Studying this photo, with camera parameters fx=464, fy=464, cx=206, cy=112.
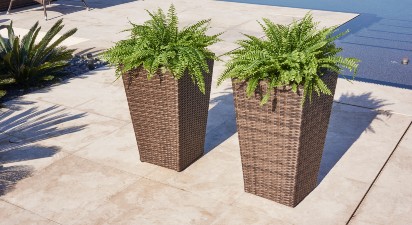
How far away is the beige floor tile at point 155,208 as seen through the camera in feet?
13.3

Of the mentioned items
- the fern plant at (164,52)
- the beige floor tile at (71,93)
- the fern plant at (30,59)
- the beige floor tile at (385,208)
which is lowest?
the beige floor tile at (385,208)

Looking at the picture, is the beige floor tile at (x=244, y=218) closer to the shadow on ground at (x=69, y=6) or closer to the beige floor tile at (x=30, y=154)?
the beige floor tile at (x=30, y=154)

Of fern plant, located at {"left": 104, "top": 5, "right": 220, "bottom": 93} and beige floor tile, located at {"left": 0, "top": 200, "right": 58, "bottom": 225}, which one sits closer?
beige floor tile, located at {"left": 0, "top": 200, "right": 58, "bottom": 225}

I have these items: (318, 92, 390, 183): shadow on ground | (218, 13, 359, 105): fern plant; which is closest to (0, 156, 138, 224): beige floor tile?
(218, 13, 359, 105): fern plant

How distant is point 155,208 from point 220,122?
2050mm

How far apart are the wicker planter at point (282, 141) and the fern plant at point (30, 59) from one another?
4410mm

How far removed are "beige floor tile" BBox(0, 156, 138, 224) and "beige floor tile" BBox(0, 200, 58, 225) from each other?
0.05 metres

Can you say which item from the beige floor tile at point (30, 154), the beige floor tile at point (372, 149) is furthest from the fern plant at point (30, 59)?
the beige floor tile at point (372, 149)

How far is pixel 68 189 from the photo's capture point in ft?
15.0

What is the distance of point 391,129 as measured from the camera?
18.4 ft

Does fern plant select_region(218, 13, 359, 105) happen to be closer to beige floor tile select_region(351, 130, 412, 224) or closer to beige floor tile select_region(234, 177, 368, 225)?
beige floor tile select_region(234, 177, 368, 225)

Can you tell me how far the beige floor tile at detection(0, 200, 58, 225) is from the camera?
409 cm

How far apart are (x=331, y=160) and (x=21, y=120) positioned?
159 inches

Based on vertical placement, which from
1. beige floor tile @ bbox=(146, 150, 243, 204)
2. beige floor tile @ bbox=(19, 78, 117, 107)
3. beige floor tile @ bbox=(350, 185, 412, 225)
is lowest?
beige floor tile @ bbox=(350, 185, 412, 225)
